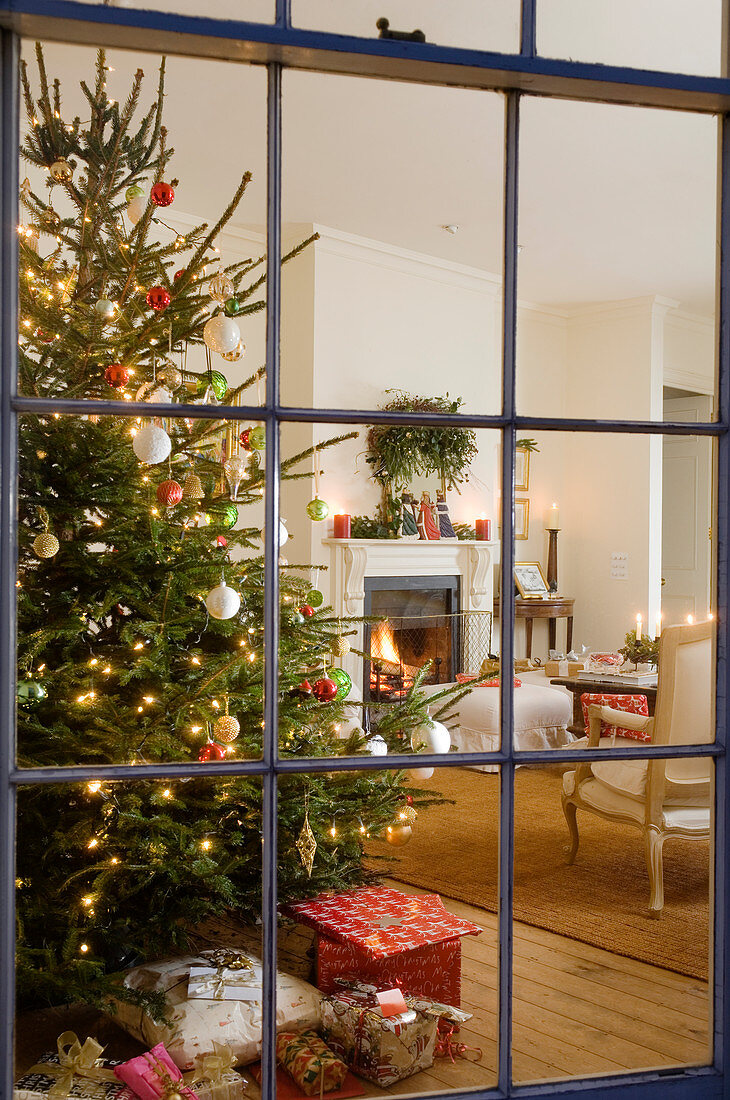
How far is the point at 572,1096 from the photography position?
3.46ft

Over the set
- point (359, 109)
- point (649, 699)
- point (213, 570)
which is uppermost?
point (359, 109)

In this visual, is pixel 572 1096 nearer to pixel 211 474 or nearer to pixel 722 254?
pixel 722 254

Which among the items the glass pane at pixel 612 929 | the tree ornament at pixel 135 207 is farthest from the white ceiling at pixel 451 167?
the glass pane at pixel 612 929

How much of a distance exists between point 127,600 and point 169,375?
0.50 metres

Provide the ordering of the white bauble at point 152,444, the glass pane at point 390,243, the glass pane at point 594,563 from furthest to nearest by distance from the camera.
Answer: the glass pane at point 594,563 < the glass pane at point 390,243 < the white bauble at point 152,444

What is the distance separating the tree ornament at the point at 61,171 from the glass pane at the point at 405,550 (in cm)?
221

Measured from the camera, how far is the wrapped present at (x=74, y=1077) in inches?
59.4

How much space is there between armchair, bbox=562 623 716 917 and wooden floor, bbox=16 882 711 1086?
0.43 meters

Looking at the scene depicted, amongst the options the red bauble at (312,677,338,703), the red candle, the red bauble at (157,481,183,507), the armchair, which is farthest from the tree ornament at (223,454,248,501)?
the red candle

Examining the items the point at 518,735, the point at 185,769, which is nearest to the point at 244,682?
the point at 185,769

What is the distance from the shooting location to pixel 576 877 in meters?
2.99

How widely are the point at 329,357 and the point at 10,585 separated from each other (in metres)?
3.98

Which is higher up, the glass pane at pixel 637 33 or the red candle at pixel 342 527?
the glass pane at pixel 637 33

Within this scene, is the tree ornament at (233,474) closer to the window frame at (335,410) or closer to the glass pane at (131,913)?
the glass pane at (131,913)
